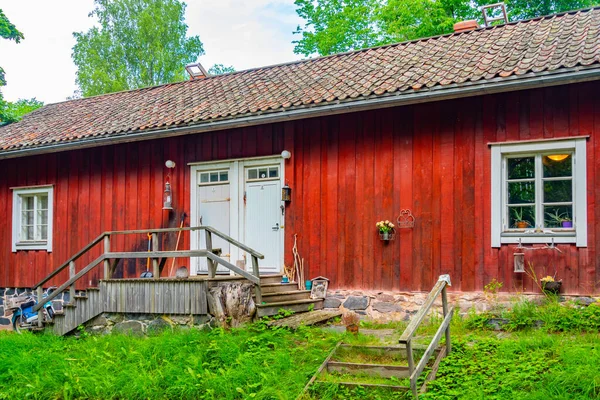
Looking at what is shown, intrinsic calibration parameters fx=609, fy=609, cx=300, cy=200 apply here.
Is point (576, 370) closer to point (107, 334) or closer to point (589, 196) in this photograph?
point (589, 196)

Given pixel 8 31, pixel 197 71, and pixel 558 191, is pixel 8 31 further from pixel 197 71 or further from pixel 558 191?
pixel 558 191

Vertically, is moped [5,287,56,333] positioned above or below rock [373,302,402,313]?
below

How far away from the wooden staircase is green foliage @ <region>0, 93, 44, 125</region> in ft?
30.9

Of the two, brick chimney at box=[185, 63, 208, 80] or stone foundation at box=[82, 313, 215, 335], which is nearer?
stone foundation at box=[82, 313, 215, 335]

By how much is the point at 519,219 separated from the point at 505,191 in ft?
1.42

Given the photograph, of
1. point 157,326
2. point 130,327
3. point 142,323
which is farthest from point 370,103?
point 130,327

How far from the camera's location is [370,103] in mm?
8938

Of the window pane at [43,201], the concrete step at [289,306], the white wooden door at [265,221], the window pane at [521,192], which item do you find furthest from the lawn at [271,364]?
the window pane at [43,201]

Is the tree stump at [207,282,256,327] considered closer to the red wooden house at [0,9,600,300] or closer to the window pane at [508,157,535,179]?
the red wooden house at [0,9,600,300]

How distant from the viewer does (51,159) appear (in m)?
12.9

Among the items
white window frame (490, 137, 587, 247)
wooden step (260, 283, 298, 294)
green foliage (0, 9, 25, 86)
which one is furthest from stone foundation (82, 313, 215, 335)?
green foliage (0, 9, 25, 86)

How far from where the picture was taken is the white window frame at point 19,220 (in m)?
12.8

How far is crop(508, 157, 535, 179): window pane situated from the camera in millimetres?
8469

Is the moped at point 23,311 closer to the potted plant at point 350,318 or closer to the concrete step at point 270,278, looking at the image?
the concrete step at point 270,278
